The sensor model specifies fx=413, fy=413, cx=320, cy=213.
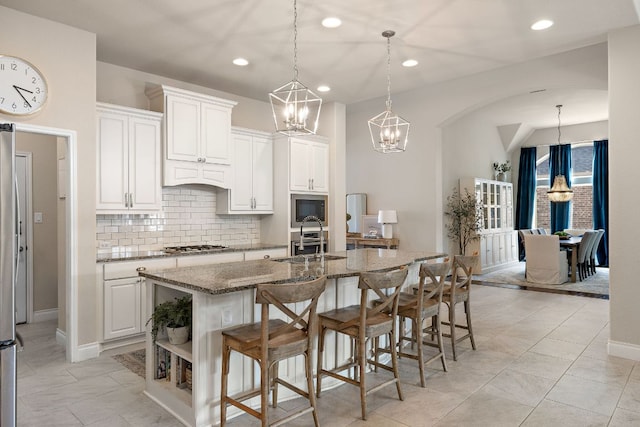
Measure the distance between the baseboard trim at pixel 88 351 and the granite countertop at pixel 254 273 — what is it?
4.87ft

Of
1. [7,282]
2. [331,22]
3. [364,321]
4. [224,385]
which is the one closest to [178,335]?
[224,385]

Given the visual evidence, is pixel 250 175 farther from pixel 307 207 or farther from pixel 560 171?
pixel 560 171

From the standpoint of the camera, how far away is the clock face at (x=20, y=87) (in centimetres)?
327

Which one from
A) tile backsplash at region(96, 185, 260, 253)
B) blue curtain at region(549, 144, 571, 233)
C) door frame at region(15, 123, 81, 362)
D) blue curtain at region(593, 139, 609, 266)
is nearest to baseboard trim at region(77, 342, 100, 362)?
door frame at region(15, 123, 81, 362)

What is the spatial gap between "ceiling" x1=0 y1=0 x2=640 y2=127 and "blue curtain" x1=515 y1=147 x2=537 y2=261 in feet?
20.7

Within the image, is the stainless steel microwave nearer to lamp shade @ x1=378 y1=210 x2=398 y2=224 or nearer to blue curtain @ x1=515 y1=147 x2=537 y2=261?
lamp shade @ x1=378 y1=210 x2=398 y2=224

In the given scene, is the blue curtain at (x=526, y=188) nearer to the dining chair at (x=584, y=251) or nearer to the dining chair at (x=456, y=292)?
the dining chair at (x=584, y=251)

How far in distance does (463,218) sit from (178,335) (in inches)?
242

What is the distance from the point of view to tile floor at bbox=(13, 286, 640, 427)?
2.62m

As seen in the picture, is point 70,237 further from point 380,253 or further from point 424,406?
point 424,406

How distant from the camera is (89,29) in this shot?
3768mm

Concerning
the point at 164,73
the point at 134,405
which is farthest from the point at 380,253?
the point at 164,73

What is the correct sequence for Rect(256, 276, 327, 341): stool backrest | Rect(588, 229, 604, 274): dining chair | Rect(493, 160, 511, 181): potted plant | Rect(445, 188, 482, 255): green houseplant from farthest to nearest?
Rect(493, 160, 511, 181): potted plant
Rect(588, 229, 604, 274): dining chair
Rect(445, 188, 482, 255): green houseplant
Rect(256, 276, 327, 341): stool backrest

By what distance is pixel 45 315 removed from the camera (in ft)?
16.7
